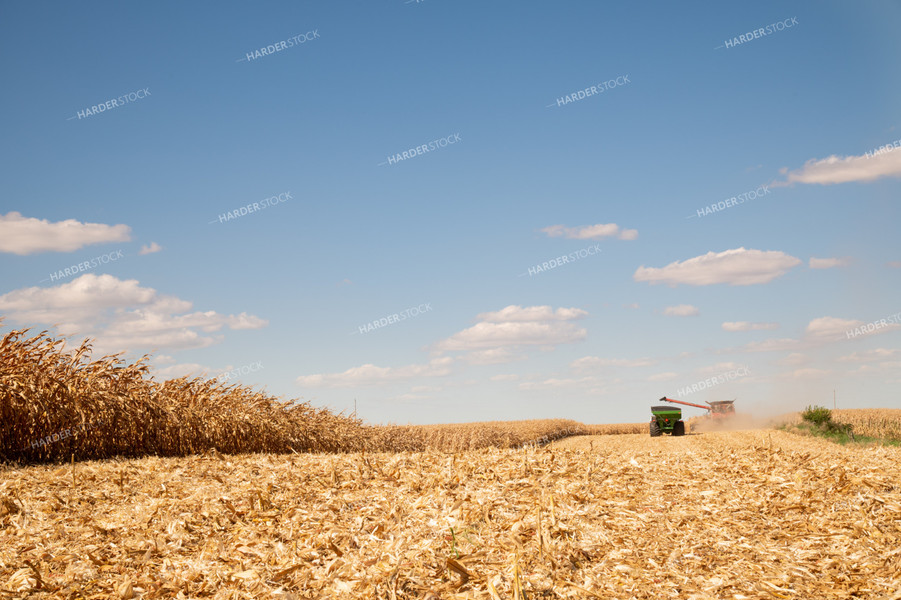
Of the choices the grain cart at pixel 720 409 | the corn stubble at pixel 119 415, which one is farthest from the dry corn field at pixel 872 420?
the corn stubble at pixel 119 415

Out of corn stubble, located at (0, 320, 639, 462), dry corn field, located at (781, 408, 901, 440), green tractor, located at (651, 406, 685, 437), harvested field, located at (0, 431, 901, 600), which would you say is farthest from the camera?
dry corn field, located at (781, 408, 901, 440)

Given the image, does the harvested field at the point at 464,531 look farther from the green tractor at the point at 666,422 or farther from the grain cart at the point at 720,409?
the grain cart at the point at 720,409

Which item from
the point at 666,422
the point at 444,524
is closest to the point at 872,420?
the point at 666,422

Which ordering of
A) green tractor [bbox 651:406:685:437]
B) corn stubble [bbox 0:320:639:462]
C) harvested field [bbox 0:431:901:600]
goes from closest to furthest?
harvested field [bbox 0:431:901:600] < corn stubble [bbox 0:320:639:462] < green tractor [bbox 651:406:685:437]

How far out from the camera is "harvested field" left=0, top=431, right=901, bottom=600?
405 centimetres

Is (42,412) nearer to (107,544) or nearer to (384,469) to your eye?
(107,544)

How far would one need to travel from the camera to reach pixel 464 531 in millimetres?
4566

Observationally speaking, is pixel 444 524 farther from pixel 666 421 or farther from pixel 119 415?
pixel 666 421

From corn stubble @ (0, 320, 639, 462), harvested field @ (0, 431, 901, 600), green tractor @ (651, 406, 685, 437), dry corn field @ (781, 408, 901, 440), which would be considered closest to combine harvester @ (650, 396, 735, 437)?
green tractor @ (651, 406, 685, 437)

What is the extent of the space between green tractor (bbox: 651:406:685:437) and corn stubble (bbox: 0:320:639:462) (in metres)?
20.2

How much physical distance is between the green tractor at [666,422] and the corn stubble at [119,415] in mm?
20166

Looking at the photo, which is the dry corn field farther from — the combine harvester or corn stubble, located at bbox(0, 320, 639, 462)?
corn stubble, located at bbox(0, 320, 639, 462)

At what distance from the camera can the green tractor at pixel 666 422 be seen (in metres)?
28.2

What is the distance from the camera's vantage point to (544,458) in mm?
6746
